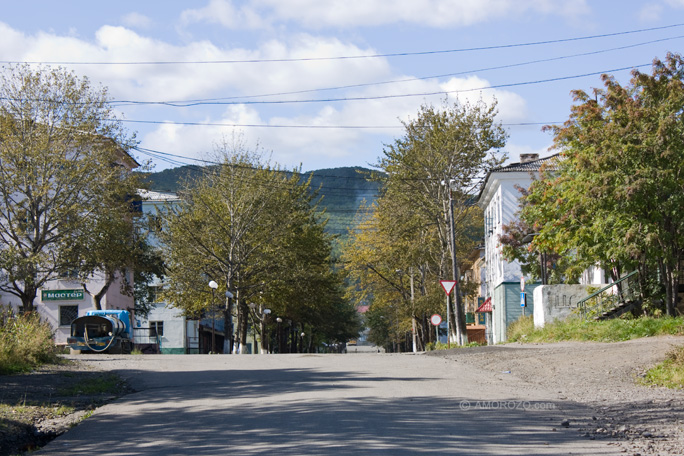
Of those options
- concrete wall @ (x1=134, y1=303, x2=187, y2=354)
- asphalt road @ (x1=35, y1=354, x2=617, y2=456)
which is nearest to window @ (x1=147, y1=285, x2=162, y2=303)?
concrete wall @ (x1=134, y1=303, x2=187, y2=354)

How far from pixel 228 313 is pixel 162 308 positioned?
29.1 metres

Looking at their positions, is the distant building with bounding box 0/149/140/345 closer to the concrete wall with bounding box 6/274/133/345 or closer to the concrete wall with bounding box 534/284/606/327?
the concrete wall with bounding box 6/274/133/345

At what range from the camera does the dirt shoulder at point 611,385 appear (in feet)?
26.1

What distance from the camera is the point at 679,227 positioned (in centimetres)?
2344

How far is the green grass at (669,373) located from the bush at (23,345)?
11.9 m

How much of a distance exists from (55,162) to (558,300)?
2125cm

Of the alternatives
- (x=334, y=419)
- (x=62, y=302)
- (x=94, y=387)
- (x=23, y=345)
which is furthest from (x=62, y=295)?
(x=334, y=419)

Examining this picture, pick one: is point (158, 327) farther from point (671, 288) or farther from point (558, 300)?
point (671, 288)

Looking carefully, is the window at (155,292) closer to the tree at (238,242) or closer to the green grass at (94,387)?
the tree at (238,242)

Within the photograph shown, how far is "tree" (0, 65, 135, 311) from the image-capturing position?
105ft

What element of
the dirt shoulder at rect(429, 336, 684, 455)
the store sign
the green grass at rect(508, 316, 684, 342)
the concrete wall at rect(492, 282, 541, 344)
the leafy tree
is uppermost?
the leafy tree

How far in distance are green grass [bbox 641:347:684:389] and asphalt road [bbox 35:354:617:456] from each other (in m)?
1.98

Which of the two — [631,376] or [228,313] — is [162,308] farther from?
[631,376]

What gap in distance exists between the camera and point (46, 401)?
37.4 ft
